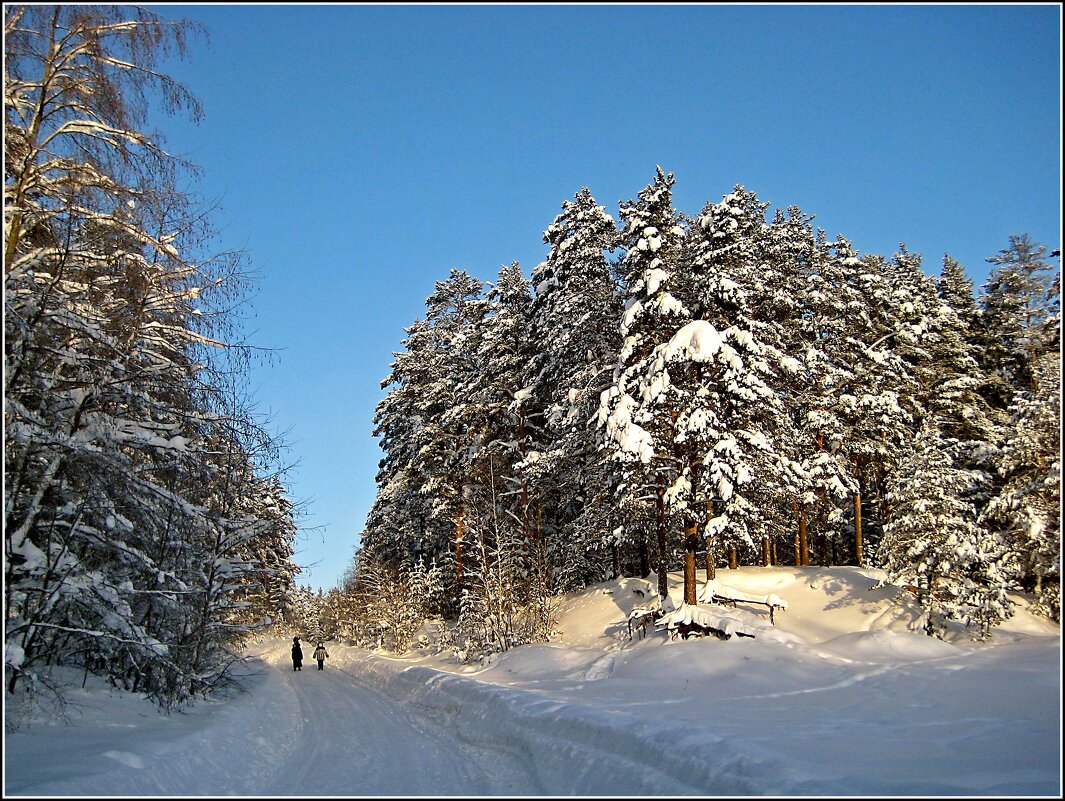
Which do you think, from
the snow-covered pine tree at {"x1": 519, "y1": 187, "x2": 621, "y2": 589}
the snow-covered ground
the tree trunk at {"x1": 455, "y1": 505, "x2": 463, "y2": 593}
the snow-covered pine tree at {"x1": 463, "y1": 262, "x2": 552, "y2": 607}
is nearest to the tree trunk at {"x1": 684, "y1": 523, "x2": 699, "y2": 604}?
the snow-covered ground

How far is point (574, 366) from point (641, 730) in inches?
699

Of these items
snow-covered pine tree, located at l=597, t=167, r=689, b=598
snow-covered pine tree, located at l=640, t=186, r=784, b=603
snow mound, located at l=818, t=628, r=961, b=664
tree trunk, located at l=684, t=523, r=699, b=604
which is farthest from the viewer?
tree trunk, located at l=684, t=523, r=699, b=604

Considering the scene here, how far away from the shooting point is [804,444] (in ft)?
91.7

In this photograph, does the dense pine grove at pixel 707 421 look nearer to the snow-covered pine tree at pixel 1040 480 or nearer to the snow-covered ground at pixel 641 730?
the snow-covered pine tree at pixel 1040 480

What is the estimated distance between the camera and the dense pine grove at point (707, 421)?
65.0 ft

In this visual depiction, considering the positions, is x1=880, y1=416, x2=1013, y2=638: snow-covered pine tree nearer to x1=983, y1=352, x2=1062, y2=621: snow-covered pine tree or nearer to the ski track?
x1=983, y1=352, x2=1062, y2=621: snow-covered pine tree

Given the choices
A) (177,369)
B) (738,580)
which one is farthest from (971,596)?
(177,369)

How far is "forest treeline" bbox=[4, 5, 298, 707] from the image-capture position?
8.40 m

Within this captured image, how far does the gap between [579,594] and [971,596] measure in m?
14.4

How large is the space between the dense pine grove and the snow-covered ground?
2.14m

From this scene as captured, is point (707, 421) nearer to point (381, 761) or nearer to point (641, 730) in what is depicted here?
point (641, 730)

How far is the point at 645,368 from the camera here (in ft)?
68.7

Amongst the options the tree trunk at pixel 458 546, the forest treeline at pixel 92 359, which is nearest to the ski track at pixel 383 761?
the forest treeline at pixel 92 359

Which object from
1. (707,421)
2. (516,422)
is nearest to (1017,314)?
(707,421)
